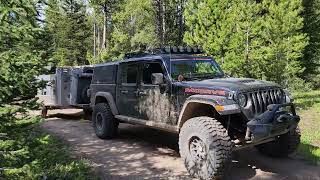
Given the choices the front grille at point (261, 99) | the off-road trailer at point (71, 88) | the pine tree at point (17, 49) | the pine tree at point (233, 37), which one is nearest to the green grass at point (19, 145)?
the pine tree at point (17, 49)

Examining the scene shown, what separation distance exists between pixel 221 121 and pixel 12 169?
411cm

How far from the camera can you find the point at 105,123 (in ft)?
33.4

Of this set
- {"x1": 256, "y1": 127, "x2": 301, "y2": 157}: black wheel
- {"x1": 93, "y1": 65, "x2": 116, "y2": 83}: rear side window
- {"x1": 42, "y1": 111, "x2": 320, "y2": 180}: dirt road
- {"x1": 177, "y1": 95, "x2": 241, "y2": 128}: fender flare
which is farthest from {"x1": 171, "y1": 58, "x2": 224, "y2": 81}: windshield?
{"x1": 93, "y1": 65, "x2": 116, "y2": 83}: rear side window

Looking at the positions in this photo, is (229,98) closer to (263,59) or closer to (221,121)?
(221,121)

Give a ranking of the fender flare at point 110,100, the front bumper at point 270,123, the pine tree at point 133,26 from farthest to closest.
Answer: the pine tree at point 133,26
the fender flare at point 110,100
the front bumper at point 270,123

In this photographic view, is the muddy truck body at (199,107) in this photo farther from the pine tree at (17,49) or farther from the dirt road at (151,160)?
the pine tree at (17,49)

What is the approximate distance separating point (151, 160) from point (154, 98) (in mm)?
1282

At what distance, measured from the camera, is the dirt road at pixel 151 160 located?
7.34m

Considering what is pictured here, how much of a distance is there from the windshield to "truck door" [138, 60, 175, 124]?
264 millimetres

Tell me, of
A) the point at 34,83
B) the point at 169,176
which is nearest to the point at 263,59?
the point at 169,176

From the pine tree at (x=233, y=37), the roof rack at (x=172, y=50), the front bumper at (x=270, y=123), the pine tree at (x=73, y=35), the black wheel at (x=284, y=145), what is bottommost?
the black wheel at (x=284, y=145)

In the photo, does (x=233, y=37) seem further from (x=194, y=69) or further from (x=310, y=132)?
(x=194, y=69)

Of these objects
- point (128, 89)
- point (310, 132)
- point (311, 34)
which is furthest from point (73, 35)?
point (310, 132)

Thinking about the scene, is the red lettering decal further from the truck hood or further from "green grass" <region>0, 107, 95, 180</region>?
"green grass" <region>0, 107, 95, 180</region>
